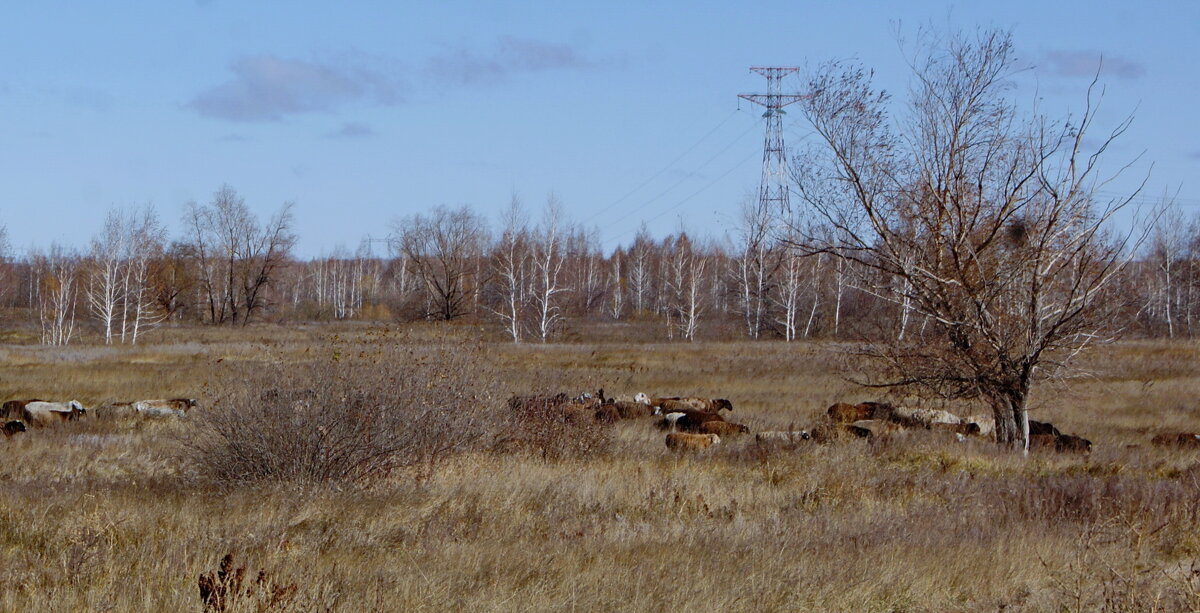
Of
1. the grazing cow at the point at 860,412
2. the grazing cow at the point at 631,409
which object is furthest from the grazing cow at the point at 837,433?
the grazing cow at the point at 631,409

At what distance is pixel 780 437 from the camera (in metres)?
13.6

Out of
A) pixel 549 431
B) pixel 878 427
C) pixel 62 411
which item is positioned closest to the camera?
pixel 549 431

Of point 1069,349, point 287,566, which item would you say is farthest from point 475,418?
point 1069,349

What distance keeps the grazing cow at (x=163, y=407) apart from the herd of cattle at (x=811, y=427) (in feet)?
21.1

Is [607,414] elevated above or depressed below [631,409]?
above

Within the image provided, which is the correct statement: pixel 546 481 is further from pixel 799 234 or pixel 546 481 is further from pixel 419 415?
pixel 799 234

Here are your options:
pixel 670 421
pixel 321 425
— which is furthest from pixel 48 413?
pixel 670 421

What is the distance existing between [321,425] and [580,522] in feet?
8.64

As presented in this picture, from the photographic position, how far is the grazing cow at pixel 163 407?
650 inches

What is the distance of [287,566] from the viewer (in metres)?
5.43

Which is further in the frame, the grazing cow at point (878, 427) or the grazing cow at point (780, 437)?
the grazing cow at point (878, 427)

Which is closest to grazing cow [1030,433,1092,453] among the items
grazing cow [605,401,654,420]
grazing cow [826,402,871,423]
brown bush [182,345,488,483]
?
grazing cow [826,402,871,423]

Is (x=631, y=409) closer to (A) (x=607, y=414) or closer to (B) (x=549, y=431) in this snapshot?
(A) (x=607, y=414)

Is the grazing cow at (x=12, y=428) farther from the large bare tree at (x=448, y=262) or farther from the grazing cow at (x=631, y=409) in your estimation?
the large bare tree at (x=448, y=262)
